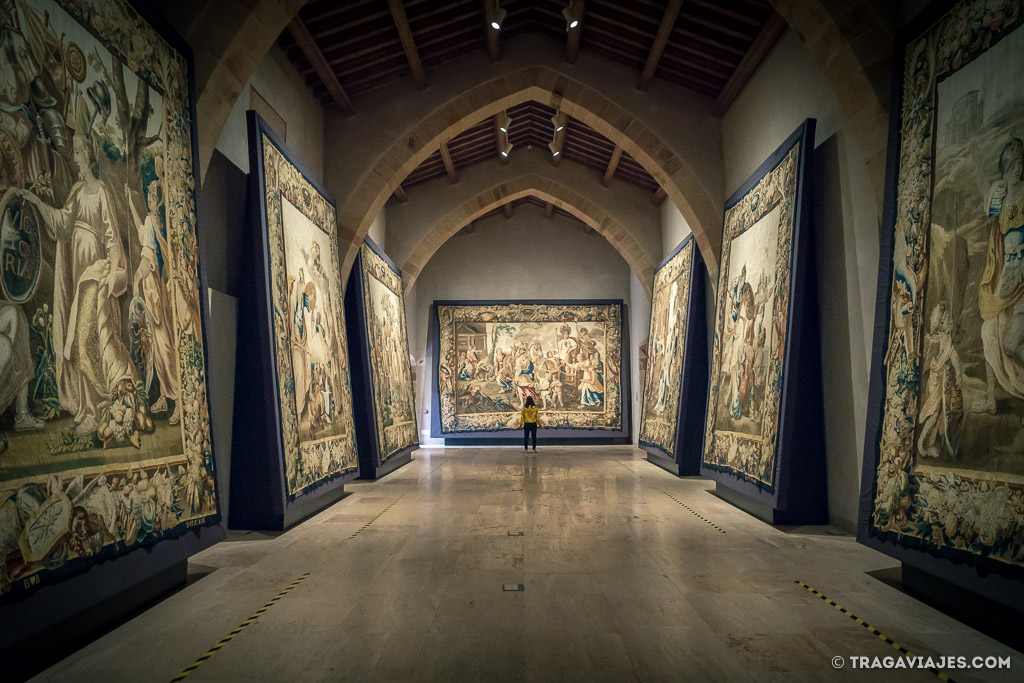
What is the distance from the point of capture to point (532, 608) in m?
3.66

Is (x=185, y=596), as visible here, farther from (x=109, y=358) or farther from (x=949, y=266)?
(x=949, y=266)

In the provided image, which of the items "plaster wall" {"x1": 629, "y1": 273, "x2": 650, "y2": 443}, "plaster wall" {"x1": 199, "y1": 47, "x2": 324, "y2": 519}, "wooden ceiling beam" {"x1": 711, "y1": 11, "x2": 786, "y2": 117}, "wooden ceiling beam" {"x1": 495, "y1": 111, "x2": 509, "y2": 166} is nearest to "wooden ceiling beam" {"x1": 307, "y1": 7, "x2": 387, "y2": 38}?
"plaster wall" {"x1": 199, "y1": 47, "x2": 324, "y2": 519}

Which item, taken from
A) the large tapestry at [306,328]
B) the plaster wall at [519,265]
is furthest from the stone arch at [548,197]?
the large tapestry at [306,328]

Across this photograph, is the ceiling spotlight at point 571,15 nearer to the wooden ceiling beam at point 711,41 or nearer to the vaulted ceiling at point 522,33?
the vaulted ceiling at point 522,33

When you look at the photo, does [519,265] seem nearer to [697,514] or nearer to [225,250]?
[697,514]

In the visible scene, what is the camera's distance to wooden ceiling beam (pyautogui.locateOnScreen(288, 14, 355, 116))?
25.5 ft

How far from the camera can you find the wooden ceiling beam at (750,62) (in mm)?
7449

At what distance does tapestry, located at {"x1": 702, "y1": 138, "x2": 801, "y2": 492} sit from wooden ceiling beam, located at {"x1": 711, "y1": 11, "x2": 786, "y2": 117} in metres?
1.75

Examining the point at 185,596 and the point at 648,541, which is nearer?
the point at 185,596

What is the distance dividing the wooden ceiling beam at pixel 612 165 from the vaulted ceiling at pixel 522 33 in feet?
8.96

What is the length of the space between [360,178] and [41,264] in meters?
7.40

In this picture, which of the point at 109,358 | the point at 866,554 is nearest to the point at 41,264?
the point at 109,358

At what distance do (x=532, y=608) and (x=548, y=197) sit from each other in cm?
1242

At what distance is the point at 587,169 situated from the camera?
1475 centimetres
